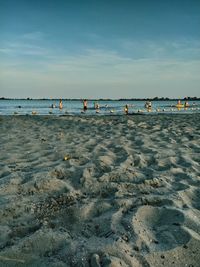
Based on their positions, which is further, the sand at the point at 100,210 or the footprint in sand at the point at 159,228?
the footprint in sand at the point at 159,228

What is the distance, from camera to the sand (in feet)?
9.54

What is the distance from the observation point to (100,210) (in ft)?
12.7

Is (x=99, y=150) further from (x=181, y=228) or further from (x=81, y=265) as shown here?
(x=81, y=265)

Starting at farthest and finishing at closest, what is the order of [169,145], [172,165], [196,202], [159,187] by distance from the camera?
1. [169,145]
2. [172,165]
3. [159,187]
4. [196,202]

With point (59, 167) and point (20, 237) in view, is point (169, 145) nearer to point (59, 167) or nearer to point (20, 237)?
point (59, 167)

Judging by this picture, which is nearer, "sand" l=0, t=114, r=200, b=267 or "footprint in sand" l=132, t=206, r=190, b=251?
"sand" l=0, t=114, r=200, b=267

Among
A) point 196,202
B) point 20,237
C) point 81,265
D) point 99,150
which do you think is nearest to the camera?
point 81,265

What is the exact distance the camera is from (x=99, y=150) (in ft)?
24.9

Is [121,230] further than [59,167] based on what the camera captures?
No

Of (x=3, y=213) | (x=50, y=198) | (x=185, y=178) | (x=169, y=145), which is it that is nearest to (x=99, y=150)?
(x=169, y=145)

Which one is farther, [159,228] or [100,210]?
[100,210]

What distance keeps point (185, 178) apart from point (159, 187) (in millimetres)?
703

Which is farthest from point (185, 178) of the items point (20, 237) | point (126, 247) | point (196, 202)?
point (20, 237)

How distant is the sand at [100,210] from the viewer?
2908 millimetres
